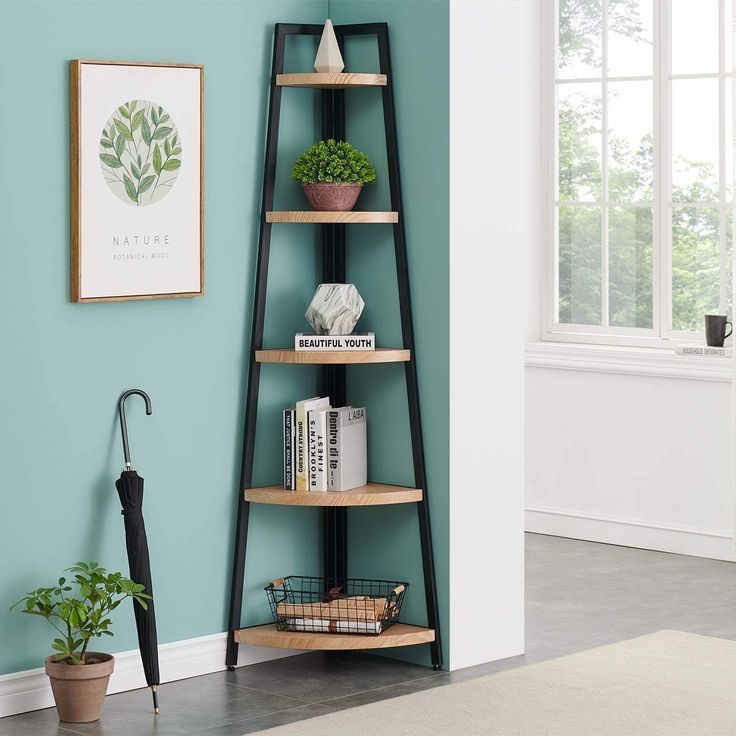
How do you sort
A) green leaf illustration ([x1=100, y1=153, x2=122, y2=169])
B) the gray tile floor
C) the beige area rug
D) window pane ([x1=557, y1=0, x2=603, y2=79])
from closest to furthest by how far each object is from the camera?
1. the beige area rug
2. the gray tile floor
3. green leaf illustration ([x1=100, y1=153, x2=122, y2=169])
4. window pane ([x1=557, y1=0, x2=603, y2=79])

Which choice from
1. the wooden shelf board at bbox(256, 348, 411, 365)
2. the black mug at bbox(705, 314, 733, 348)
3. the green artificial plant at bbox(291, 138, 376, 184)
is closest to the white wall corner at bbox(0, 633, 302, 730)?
the wooden shelf board at bbox(256, 348, 411, 365)

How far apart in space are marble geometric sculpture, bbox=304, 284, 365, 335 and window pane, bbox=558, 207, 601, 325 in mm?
2447

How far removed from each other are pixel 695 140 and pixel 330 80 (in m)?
2.39

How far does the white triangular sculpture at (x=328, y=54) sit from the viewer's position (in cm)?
427

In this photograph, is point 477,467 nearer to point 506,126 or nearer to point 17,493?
point 506,126

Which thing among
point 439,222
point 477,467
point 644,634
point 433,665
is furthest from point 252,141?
point 644,634

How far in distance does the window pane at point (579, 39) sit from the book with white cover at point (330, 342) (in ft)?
8.78

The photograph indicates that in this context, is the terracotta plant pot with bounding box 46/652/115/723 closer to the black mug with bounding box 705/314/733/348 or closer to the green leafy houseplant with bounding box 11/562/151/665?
the green leafy houseplant with bounding box 11/562/151/665

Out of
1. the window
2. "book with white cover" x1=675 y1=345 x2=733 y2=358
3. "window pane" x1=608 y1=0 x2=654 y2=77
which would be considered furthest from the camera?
"window pane" x1=608 y1=0 x2=654 y2=77

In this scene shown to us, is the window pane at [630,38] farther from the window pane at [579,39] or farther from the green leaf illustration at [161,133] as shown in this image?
the green leaf illustration at [161,133]

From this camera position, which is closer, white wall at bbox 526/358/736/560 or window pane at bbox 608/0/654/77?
white wall at bbox 526/358/736/560

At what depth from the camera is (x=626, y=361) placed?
20.0ft

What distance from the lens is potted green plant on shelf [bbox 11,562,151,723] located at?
12.3ft

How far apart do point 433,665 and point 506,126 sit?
5.30ft
